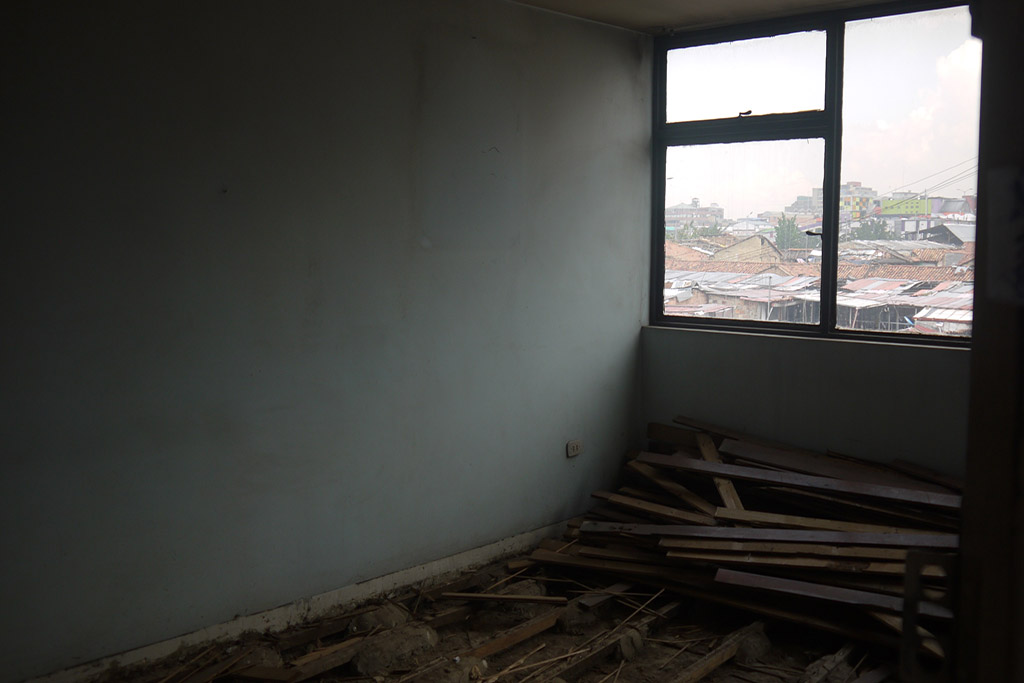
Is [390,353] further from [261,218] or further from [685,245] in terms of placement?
[685,245]

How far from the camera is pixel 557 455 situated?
514cm

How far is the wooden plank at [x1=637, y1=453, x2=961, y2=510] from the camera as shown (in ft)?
13.6

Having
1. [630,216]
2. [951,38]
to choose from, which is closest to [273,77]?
[630,216]

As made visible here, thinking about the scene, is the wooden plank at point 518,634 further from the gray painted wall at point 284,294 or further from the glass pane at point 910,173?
the glass pane at point 910,173

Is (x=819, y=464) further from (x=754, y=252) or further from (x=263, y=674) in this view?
(x=263, y=674)

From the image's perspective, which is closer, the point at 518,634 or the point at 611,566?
the point at 518,634

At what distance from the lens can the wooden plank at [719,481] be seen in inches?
180

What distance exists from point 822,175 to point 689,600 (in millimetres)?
2567

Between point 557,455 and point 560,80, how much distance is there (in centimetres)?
225

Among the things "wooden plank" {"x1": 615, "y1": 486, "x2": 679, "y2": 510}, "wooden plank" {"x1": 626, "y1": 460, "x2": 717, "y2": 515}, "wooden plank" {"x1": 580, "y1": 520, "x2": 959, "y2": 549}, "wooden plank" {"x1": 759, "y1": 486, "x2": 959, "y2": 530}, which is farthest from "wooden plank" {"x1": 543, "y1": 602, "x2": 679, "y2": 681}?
"wooden plank" {"x1": 759, "y1": 486, "x2": 959, "y2": 530}

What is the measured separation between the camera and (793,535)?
4.16m

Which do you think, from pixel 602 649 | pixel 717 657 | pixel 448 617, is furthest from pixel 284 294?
pixel 717 657

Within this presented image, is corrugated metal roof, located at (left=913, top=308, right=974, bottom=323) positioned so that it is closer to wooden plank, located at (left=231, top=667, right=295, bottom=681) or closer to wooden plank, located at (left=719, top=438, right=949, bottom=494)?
wooden plank, located at (left=719, top=438, right=949, bottom=494)

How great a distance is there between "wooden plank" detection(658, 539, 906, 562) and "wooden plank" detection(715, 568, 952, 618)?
0.13 meters
